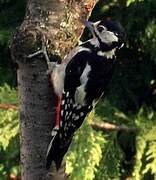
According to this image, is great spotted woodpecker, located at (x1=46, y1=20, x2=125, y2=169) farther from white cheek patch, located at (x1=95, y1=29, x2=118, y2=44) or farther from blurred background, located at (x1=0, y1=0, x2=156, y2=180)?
blurred background, located at (x1=0, y1=0, x2=156, y2=180)

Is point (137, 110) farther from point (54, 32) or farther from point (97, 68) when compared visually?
point (54, 32)

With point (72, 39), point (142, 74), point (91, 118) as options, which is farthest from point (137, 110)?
point (72, 39)

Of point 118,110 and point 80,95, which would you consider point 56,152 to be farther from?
point 118,110

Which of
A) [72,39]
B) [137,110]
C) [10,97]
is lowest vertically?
[137,110]

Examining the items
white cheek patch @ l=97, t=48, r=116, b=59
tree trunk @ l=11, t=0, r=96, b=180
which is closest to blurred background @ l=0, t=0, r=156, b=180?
white cheek patch @ l=97, t=48, r=116, b=59

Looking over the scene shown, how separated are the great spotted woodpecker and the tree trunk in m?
0.16

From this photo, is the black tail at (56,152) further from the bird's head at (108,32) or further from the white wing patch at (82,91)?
the bird's head at (108,32)

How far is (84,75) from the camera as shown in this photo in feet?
6.58

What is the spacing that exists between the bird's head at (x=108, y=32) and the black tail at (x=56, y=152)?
0.42 metres

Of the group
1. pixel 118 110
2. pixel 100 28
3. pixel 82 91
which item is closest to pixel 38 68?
pixel 82 91

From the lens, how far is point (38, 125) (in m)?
1.64

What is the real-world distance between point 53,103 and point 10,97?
145 centimetres

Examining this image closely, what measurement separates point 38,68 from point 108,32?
0.46 meters

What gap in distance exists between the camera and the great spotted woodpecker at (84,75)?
191 centimetres
